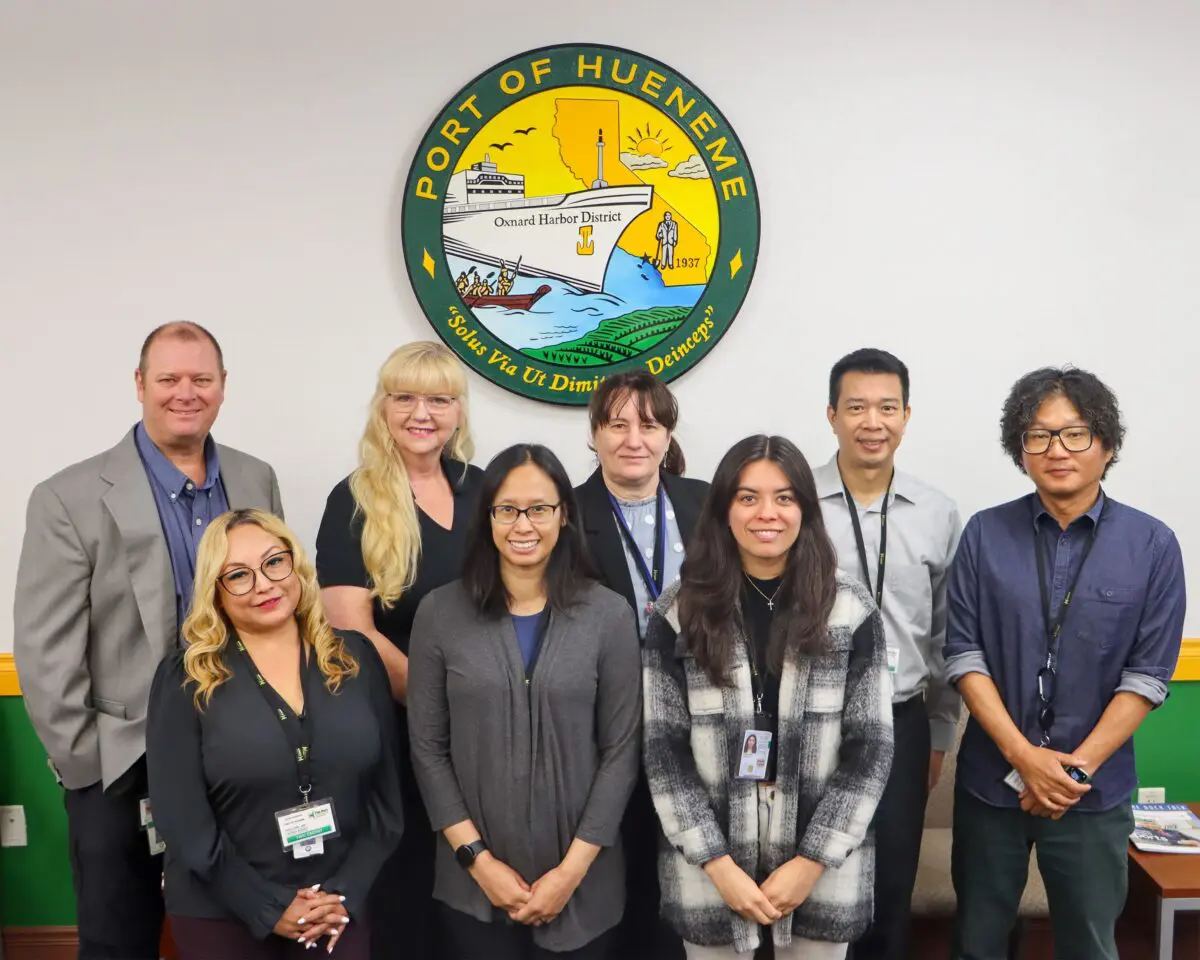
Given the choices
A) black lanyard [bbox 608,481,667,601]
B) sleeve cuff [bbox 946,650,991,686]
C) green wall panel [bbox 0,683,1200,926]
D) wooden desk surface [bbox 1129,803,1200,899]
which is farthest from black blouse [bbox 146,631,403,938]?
wooden desk surface [bbox 1129,803,1200,899]

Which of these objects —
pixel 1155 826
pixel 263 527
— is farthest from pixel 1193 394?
pixel 263 527

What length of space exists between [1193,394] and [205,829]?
121 inches

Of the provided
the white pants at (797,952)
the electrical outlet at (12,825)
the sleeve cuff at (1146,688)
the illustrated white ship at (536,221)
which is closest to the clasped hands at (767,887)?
the white pants at (797,952)

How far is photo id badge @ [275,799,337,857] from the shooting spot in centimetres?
189

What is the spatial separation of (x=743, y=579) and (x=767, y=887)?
61 centimetres

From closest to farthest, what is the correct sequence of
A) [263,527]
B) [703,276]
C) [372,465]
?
[263,527], [372,465], [703,276]

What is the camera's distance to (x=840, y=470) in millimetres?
2457

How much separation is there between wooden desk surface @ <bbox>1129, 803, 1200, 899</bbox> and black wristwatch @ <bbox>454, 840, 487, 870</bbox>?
1.78m

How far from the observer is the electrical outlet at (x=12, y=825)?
3.04 metres

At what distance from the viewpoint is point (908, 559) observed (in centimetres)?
239

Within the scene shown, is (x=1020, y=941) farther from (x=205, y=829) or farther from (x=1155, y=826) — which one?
(x=205, y=829)

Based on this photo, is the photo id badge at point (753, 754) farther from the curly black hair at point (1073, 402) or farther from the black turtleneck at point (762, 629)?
the curly black hair at point (1073, 402)

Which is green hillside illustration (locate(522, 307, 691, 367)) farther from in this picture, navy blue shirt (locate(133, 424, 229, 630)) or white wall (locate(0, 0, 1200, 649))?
navy blue shirt (locate(133, 424, 229, 630))

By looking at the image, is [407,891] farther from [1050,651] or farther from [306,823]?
[1050,651]
